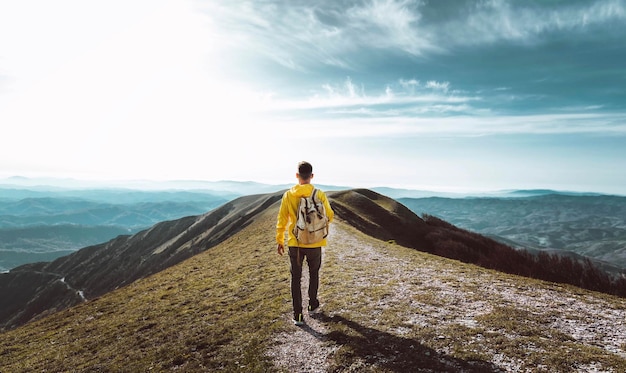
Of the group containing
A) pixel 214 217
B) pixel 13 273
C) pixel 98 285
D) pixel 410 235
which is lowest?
pixel 13 273

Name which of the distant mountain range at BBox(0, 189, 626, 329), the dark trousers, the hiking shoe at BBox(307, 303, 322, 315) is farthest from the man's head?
the distant mountain range at BBox(0, 189, 626, 329)

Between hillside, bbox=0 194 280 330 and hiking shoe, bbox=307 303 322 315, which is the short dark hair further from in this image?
hillside, bbox=0 194 280 330

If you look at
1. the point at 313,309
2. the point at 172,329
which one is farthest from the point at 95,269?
the point at 313,309

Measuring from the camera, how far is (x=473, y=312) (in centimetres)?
1070

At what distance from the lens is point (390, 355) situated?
8078 mm

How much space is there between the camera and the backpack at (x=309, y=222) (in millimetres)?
9875

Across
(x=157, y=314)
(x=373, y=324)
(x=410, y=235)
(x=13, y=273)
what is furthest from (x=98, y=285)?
(x=373, y=324)

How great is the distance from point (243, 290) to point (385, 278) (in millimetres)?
7587

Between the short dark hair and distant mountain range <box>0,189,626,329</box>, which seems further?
distant mountain range <box>0,189,626,329</box>

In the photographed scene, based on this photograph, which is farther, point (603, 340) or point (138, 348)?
point (138, 348)

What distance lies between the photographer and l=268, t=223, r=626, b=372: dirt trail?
8383mm

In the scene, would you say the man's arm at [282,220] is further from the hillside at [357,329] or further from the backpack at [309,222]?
the hillside at [357,329]

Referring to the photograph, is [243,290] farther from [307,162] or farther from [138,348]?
[307,162]

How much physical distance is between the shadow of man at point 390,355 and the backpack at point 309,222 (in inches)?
117
